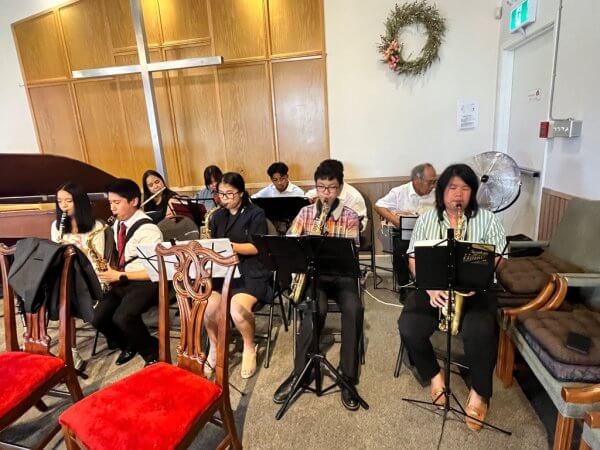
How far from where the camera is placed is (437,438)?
1.71m

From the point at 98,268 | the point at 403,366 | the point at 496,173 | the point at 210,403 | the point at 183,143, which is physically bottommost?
the point at 403,366

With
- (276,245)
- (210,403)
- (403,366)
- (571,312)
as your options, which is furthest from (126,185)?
(571,312)

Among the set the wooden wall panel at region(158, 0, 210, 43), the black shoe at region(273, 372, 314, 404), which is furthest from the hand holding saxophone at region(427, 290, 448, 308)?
the wooden wall panel at region(158, 0, 210, 43)

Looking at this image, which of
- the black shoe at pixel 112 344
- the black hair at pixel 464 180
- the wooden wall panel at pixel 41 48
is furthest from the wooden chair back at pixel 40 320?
the wooden wall panel at pixel 41 48

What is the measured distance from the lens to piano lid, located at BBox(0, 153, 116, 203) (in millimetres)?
2967

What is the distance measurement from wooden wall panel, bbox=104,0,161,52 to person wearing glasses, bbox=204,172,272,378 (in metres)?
2.77

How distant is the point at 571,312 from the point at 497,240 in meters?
0.46

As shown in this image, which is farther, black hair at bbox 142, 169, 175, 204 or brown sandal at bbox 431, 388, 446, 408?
black hair at bbox 142, 169, 175, 204

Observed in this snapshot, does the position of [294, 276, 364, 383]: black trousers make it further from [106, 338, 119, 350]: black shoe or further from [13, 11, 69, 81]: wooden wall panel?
[13, 11, 69, 81]: wooden wall panel

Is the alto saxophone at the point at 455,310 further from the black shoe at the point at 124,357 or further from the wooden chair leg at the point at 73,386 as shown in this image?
the black shoe at the point at 124,357

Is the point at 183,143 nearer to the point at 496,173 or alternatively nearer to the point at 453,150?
the point at 453,150

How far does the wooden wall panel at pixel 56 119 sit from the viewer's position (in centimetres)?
445

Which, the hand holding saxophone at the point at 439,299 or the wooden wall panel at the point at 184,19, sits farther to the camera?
the wooden wall panel at the point at 184,19

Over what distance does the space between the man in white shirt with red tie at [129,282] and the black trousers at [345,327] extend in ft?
3.24
